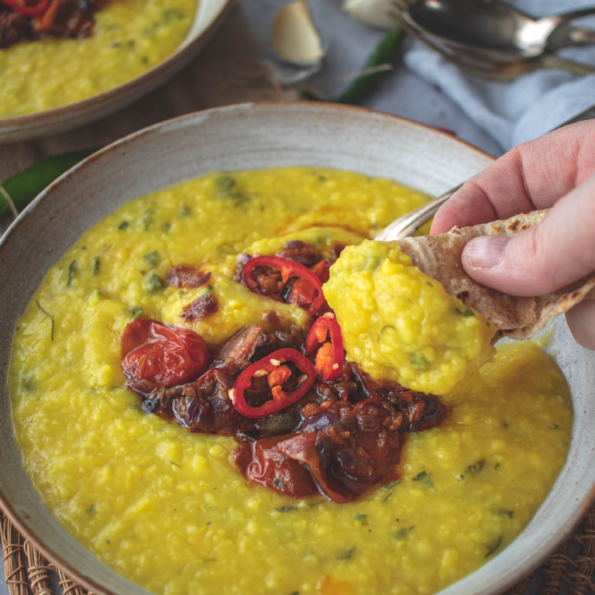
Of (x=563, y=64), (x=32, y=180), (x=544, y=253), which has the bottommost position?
(x=563, y=64)

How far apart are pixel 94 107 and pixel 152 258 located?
1576 mm

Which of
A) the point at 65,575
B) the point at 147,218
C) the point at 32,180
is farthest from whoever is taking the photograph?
the point at 32,180

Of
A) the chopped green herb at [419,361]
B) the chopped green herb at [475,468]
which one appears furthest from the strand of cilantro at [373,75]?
the chopped green herb at [475,468]

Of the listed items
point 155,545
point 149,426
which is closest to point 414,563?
point 155,545

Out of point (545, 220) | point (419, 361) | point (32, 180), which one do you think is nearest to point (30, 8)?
point (32, 180)

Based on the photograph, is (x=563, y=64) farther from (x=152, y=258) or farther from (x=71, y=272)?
(x=71, y=272)

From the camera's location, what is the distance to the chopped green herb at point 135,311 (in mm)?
4004

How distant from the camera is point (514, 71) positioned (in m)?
6.30

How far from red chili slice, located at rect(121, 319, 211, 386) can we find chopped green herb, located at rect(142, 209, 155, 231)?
34.0 inches

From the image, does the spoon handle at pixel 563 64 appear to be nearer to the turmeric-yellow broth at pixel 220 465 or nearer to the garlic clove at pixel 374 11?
the garlic clove at pixel 374 11

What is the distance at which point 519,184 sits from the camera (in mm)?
4051

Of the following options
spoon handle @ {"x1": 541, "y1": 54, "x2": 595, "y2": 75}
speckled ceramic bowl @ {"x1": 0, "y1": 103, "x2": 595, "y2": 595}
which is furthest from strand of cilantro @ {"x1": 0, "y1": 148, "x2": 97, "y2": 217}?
spoon handle @ {"x1": 541, "y1": 54, "x2": 595, "y2": 75}

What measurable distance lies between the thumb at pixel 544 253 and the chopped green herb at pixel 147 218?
7.89 ft

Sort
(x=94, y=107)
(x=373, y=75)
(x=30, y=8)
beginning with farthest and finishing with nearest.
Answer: (x=373, y=75) < (x=30, y=8) < (x=94, y=107)
